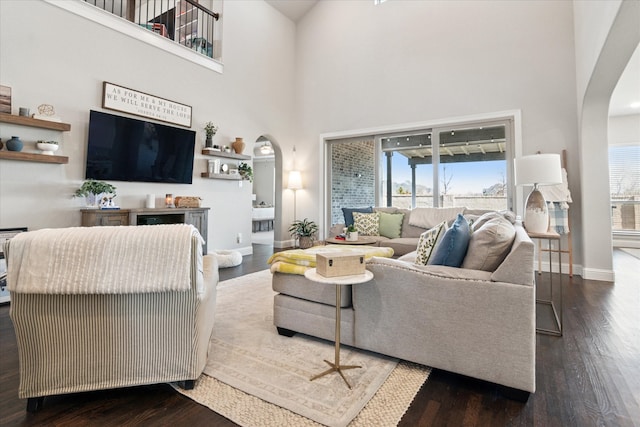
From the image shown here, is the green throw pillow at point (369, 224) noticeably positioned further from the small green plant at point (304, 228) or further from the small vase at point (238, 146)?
the small vase at point (238, 146)

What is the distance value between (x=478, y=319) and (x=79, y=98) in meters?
4.62

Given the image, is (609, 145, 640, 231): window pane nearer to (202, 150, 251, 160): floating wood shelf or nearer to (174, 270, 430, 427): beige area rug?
(202, 150, 251, 160): floating wood shelf

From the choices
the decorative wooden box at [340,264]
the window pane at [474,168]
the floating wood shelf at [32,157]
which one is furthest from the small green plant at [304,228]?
the decorative wooden box at [340,264]

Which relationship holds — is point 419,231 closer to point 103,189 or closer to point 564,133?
point 564,133

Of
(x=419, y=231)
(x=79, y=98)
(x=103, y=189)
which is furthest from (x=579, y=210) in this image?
(x=79, y=98)

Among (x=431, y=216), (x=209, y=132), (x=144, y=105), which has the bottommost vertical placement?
(x=431, y=216)

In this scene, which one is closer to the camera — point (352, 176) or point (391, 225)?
point (391, 225)

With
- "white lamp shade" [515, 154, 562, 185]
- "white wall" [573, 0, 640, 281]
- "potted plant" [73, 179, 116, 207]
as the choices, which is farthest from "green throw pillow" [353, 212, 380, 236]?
"potted plant" [73, 179, 116, 207]

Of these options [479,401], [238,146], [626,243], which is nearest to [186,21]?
[238,146]

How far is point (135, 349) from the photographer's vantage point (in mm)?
1518

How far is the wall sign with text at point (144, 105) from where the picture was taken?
153 inches

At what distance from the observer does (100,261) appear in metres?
1.38

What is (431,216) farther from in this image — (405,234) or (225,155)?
(225,155)

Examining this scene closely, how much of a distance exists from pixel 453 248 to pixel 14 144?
13.3ft
